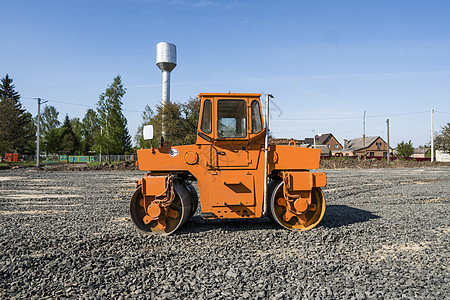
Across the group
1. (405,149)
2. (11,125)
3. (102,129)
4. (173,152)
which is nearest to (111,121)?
(102,129)

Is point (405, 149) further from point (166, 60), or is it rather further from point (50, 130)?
point (50, 130)

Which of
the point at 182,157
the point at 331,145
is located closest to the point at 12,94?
the point at 182,157

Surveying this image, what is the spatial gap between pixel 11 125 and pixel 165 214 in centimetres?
5278

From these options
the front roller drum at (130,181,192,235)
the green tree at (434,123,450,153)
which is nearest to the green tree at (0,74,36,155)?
the front roller drum at (130,181,192,235)

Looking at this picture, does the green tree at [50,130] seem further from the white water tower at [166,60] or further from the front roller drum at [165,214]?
A: the front roller drum at [165,214]

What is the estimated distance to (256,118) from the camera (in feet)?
22.4

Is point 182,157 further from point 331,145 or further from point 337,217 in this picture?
point 331,145

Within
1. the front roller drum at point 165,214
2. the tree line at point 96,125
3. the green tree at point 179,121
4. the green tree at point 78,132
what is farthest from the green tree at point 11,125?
the front roller drum at point 165,214

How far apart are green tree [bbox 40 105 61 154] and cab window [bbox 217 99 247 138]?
6165 centimetres

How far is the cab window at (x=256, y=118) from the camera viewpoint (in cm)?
676

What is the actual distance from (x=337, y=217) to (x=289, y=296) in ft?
16.3

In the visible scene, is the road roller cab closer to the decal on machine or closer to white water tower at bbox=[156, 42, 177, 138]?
the decal on machine

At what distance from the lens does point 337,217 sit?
8.30 metres

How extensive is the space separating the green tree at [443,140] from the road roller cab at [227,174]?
60.7 metres
